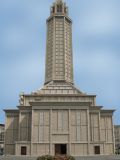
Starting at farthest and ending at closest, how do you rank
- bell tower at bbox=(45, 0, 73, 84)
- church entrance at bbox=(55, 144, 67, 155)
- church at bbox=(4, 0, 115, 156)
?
bell tower at bbox=(45, 0, 73, 84) → church entrance at bbox=(55, 144, 67, 155) → church at bbox=(4, 0, 115, 156)

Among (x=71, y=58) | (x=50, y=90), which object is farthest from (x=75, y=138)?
(x=71, y=58)

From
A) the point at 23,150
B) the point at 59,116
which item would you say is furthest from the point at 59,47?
the point at 23,150

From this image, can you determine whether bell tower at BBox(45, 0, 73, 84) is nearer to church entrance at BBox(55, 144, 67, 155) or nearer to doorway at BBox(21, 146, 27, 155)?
church entrance at BBox(55, 144, 67, 155)

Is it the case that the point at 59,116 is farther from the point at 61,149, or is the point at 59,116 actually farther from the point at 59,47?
the point at 59,47

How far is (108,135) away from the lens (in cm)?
7388

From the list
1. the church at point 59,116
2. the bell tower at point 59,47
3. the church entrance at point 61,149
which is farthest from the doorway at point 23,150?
the bell tower at point 59,47

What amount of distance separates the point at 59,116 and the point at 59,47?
22841 mm

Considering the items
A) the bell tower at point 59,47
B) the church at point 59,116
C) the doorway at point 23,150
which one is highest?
the bell tower at point 59,47

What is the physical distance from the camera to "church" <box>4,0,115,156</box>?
65.7m

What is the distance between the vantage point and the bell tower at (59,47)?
264 feet

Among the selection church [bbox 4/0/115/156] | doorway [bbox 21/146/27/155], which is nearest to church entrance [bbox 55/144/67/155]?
church [bbox 4/0/115/156]

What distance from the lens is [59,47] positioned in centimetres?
8281

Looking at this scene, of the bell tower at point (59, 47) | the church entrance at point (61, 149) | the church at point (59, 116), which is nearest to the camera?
the church at point (59, 116)

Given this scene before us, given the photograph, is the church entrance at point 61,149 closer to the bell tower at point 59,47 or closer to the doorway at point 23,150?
the doorway at point 23,150
